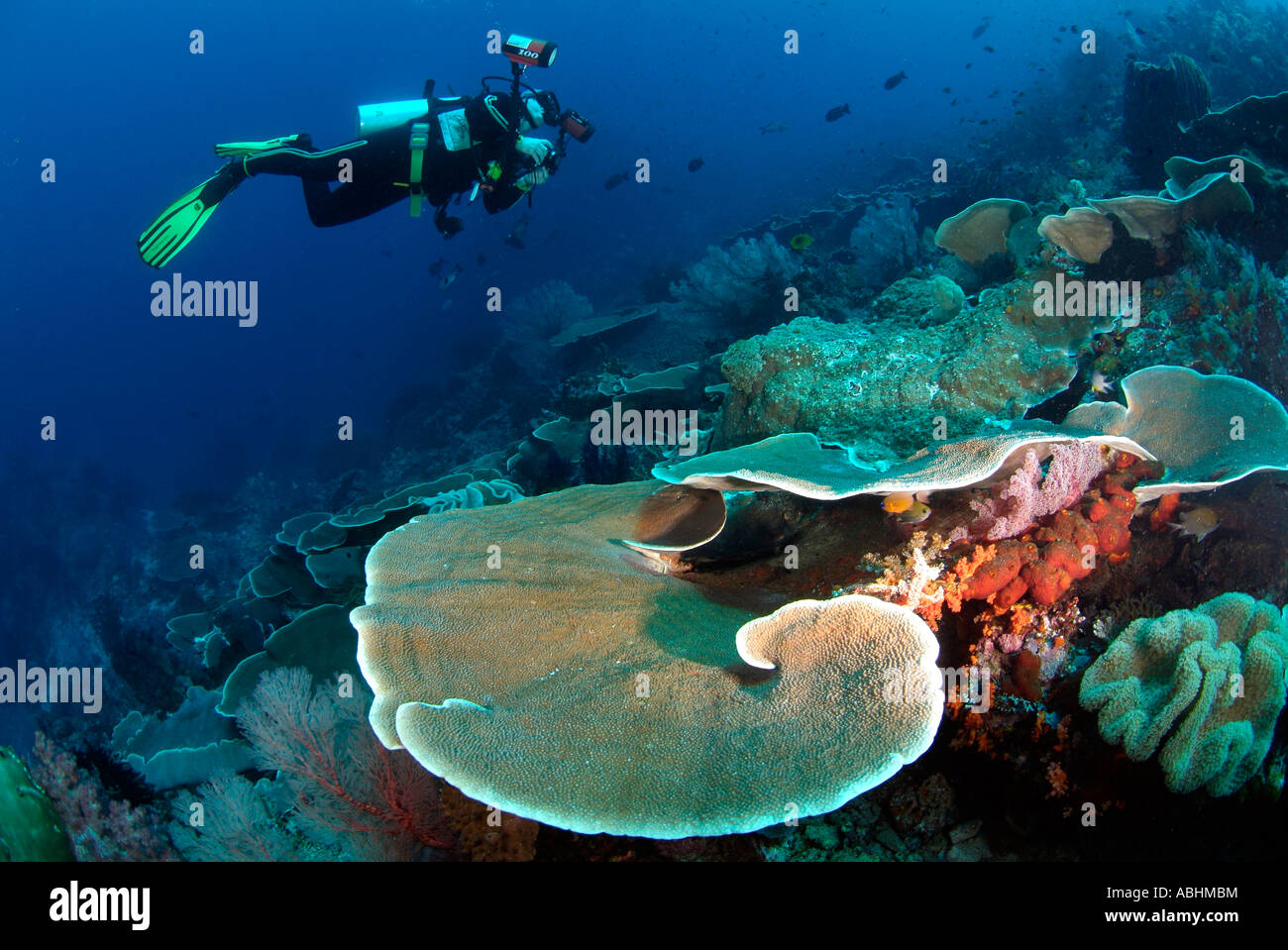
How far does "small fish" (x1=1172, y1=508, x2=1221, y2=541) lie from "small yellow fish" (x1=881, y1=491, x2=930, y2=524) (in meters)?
1.50

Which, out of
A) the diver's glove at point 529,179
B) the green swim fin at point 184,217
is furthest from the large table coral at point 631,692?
the green swim fin at point 184,217

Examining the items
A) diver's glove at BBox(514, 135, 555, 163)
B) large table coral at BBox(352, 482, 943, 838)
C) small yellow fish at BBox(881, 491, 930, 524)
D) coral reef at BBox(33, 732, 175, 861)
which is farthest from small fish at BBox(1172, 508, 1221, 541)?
diver's glove at BBox(514, 135, 555, 163)

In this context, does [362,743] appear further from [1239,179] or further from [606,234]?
[606,234]

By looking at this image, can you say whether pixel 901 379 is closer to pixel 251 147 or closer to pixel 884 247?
pixel 884 247

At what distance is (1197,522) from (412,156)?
8.34m

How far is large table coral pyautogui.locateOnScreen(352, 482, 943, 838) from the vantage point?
5.70 feet

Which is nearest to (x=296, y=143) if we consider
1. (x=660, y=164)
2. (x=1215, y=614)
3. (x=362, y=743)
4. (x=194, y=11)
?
(x=362, y=743)

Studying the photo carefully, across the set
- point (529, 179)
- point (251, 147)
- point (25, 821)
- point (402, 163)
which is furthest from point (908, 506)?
point (251, 147)

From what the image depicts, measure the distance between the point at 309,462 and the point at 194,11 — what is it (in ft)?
288

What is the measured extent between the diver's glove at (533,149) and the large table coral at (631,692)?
251 inches

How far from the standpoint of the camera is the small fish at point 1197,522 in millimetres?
2998

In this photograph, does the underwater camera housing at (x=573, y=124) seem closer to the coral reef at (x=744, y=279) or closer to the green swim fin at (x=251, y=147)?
the green swim fin at (x=251, y=147)

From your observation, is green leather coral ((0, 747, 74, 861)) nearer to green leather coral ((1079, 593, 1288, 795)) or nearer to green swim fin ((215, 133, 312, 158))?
green leather coral ((1079, 593, 1288, 795))

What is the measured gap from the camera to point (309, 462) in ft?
79.7
